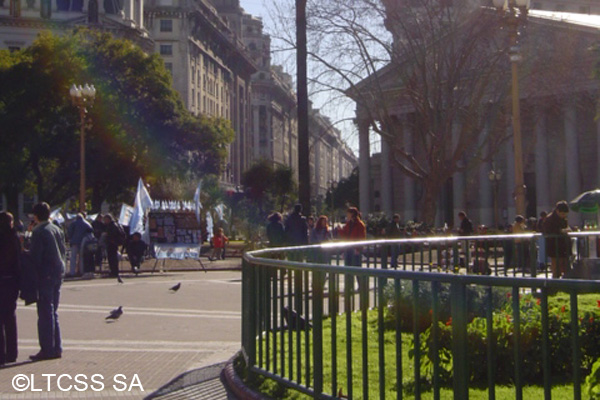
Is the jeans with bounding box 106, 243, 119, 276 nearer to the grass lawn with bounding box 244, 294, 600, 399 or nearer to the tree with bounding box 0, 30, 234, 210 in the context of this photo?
the grass lawn with bounding box 244, 294, 600, 399

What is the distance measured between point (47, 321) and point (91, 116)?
125 feet

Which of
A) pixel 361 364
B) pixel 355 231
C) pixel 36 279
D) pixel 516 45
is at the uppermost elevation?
pixel 516 45

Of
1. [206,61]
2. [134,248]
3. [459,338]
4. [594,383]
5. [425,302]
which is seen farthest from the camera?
[206,61]

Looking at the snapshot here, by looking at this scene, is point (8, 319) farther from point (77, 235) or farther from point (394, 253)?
point (77, 235)

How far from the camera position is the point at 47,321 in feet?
33.2

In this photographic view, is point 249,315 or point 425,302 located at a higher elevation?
point 425,302

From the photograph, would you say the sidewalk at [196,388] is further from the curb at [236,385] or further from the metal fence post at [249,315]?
the metal fence post at [249,315]

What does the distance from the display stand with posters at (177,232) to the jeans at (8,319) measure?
57.4ft

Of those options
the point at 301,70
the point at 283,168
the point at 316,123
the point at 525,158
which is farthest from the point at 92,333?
the point at 283,168

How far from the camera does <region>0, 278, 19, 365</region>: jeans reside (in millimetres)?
9828

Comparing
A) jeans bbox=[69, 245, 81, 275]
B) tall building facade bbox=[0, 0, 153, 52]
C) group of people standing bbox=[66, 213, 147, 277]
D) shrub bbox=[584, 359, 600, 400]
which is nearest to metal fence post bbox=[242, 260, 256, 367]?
shrub bbox=[584, 359, 600, 400]

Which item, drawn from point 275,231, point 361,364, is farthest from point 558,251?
point 361,364

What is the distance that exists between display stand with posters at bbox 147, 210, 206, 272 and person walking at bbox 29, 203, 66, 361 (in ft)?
56.4

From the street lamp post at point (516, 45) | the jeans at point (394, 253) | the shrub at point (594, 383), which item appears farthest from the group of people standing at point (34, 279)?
the street lamp post at point (516, 45)
